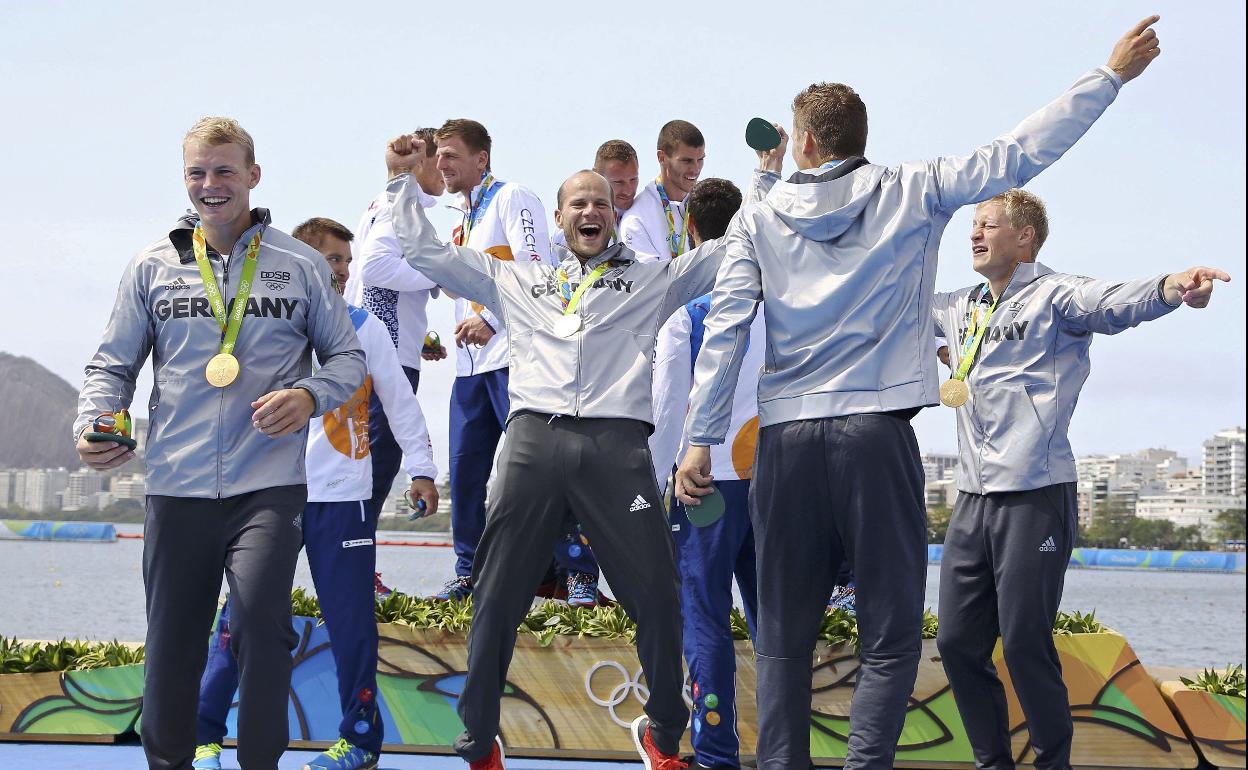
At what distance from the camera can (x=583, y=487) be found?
3775 millimetres

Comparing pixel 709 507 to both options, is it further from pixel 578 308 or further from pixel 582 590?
pixel 582 590

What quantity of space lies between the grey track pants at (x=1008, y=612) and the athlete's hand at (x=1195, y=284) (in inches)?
31.0

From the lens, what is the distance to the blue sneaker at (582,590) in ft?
19.1

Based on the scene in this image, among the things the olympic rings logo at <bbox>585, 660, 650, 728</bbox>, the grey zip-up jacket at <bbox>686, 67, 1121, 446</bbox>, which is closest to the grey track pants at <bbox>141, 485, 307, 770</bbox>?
the grey zip-up jacket at <bbox>686, 67, 1121, 446</bbox>

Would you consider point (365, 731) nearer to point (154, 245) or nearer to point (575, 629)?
point (575, 629)

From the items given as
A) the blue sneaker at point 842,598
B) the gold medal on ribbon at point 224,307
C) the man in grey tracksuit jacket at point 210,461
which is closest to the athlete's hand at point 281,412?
the man in grey tracksuit jacket at point 210,461

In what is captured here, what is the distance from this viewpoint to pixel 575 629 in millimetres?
5336

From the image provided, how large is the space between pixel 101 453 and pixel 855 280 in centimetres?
220

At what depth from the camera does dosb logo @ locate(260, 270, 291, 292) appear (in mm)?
3639

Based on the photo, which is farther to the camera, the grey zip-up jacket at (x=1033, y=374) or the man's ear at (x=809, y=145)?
the grey zip-up jacket at (x=1033, y=374)

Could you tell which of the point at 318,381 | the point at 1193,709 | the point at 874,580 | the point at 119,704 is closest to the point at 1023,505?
the point at 874,580

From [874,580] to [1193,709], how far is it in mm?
2917

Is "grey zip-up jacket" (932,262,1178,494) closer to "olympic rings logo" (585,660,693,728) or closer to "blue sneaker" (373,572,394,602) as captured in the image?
"olympic rings logo" (585,660,693,728)

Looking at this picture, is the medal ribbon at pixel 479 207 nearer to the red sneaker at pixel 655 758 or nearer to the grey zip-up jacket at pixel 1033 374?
the grey zip-up jacket at pixel 1033 374
